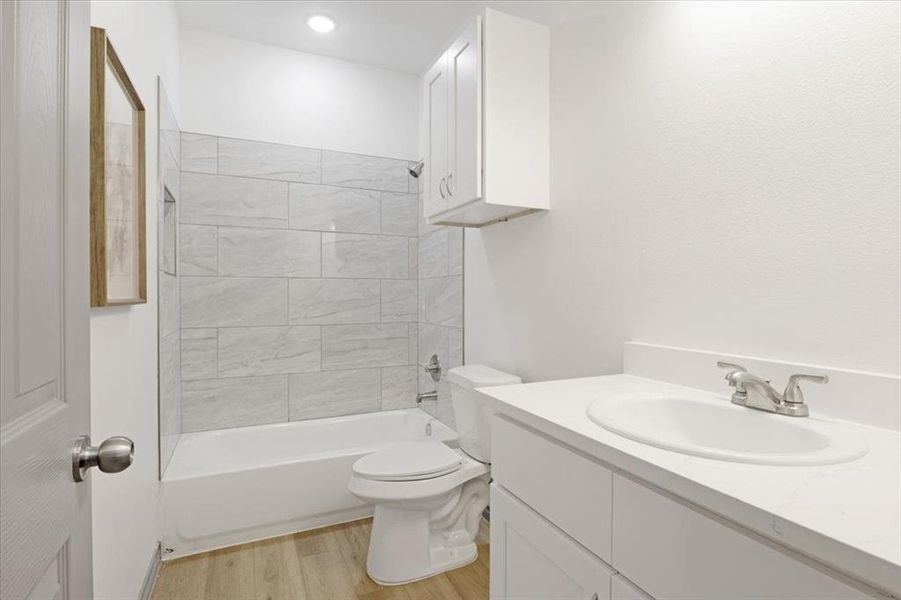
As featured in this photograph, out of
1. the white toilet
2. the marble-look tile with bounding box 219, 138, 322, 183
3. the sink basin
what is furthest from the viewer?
the marble-look tile with bounding box 219, 138, 322, 183

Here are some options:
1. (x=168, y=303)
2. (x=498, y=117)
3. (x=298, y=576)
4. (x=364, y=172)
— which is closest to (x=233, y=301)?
(x=168, y=303)

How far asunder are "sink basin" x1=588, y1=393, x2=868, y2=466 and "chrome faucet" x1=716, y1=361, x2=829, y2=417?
0.02 metres

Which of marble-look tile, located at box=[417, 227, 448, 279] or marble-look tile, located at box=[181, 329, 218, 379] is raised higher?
marble-look tile, located at box=[417, 227, 448, 279]

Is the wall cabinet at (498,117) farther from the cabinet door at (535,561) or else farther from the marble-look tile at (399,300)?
the marble-look tile at (399,300)

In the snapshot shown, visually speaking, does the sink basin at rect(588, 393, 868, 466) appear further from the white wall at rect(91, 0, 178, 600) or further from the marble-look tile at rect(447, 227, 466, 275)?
the marble-look tile at rect(447, 227, 466, 275)

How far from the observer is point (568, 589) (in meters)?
0.92

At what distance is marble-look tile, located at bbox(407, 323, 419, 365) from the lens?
10.4 ft

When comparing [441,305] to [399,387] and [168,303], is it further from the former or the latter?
[168,303]

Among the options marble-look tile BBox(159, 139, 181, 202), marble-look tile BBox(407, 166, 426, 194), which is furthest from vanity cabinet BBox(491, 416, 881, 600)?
marble-look tile BBox(407, 166, 426, 194)

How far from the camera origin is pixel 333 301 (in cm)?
296

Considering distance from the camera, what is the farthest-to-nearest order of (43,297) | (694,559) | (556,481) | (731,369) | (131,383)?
(131,383), (731,369), (556,481), (694,559), (43,297)

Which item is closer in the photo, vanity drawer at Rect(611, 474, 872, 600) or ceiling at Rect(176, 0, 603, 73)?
vanity drawer at Rect(611, 474, 872, 600)

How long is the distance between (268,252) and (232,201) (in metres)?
0.36

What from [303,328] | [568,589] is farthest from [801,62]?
[303,328]
